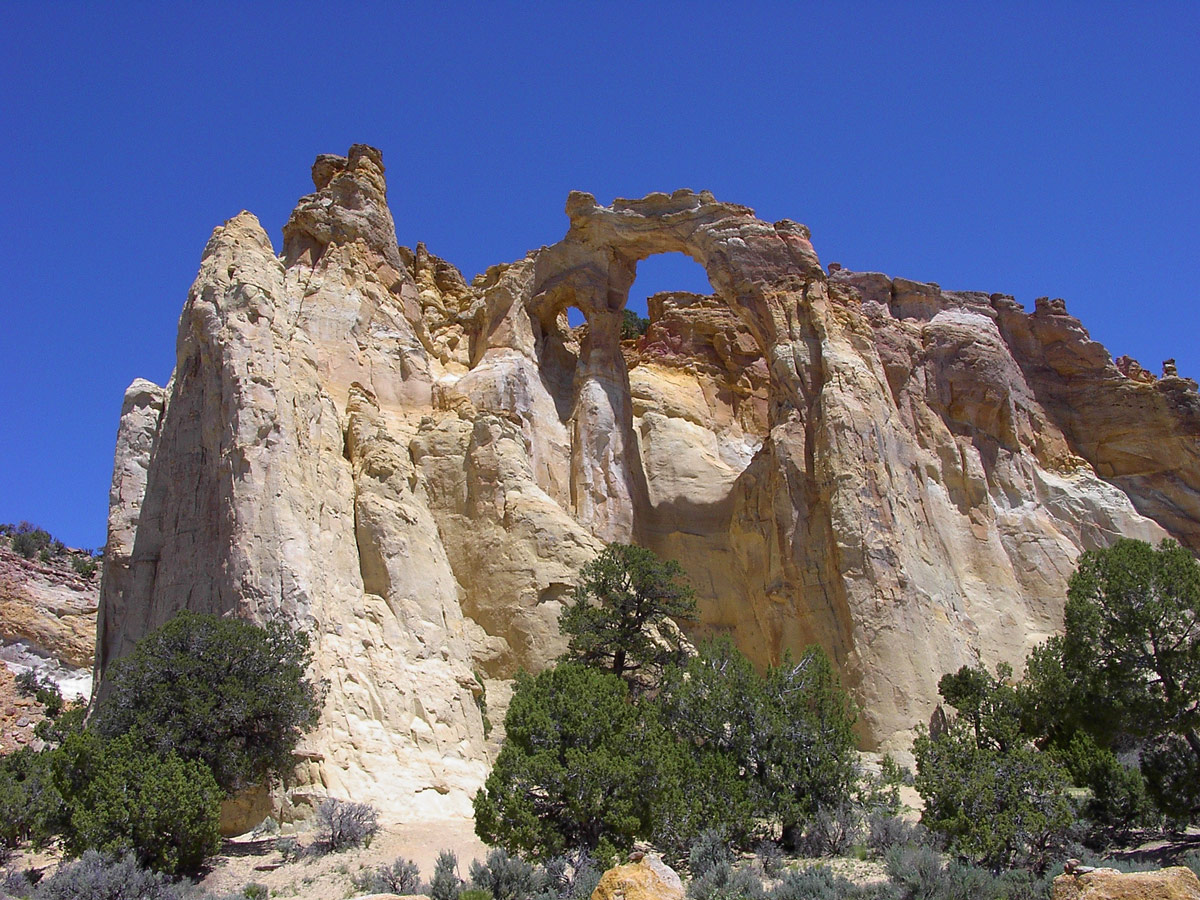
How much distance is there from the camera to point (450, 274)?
35.8 metres

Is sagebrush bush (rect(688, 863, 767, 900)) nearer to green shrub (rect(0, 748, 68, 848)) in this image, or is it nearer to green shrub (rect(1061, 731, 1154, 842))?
green shrub (rect(1061, 731, 1154, 842))

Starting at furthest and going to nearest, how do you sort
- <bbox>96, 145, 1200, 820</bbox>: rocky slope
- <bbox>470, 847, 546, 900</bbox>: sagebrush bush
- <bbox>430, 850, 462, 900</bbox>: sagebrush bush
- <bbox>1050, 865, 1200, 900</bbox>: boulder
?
<bbox>96, 145, 1200, 820</bbox>: rocky slope, <bbox>470, 847, 546, 900</bbox>: sagebrush bush, <bbox>430, 850, 462, 900</bbox>: sagebrush bush, <bbox>1050, 865, 1200, 900</bbox>: boulder

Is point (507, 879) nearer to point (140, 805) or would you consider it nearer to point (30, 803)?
point (140, 805)

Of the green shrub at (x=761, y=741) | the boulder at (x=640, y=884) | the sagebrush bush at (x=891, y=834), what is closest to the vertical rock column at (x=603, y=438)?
the green shrub at (x=761, y=741)

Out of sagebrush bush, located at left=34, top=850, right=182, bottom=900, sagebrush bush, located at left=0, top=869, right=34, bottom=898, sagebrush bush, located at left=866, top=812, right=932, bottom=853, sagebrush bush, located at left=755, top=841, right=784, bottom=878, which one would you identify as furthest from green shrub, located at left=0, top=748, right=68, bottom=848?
sagebrush bush, located at left=866, top=812, right=932, bottom=853

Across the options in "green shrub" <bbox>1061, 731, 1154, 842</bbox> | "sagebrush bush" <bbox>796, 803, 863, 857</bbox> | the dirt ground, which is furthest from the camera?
"green shrub" <bbox>1061, 731, 1154, 842</bbox>

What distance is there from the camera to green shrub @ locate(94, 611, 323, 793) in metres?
16.0

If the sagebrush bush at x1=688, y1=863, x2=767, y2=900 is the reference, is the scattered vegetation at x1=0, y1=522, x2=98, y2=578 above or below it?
above

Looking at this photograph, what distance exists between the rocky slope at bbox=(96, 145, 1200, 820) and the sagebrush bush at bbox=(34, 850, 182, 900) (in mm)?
4704

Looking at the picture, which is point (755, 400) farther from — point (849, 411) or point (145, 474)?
point (145, 474)

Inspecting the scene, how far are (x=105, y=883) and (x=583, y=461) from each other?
65.3ft

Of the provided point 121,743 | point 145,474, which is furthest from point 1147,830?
point 145,474

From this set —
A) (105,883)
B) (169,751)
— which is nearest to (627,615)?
(169,751)

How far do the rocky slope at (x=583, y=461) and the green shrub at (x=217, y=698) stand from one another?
1.64 m
